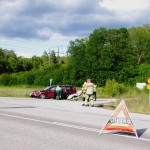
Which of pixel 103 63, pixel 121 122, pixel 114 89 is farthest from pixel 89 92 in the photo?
pixel 103 63

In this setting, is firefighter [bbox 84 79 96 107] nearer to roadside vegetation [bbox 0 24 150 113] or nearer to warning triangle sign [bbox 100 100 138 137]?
warning triangle sign [bbox 100 100 138 137]

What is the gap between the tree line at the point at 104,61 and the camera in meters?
82.6

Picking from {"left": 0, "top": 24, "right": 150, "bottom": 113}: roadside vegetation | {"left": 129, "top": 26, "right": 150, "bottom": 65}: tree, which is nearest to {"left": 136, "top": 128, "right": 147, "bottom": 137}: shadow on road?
{"left": 0, "top": 24, "right": 150, "bottom": 113}: roadside vegetation

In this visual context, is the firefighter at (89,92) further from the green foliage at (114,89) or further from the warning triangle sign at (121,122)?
the green foliage at (114,89)

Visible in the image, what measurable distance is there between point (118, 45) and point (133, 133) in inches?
2937

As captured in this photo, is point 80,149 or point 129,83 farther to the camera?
point 129,83

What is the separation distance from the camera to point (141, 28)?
3516 inches

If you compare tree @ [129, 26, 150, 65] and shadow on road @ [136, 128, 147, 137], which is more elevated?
tree @ [129, 26, 150, 65]

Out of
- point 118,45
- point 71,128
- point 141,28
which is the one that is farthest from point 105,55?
point 71,128

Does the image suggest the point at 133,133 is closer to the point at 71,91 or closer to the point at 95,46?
the point at 71,91

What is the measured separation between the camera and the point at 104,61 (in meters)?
84.1

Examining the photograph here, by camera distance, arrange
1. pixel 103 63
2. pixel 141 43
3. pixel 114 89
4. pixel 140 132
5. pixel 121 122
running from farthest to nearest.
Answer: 1. pixel 141 43
2. pixel 103 63
3. pixel 114 89
4. pixel 140 132
5. pixel 121 122

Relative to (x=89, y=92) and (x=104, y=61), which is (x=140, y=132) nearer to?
(x=89, y=92)

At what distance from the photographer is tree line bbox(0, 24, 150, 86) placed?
82.6 metres
